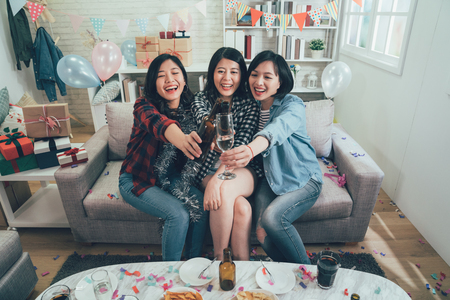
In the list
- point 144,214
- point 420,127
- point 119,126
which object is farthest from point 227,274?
point 420,127

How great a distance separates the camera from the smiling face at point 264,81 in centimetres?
156

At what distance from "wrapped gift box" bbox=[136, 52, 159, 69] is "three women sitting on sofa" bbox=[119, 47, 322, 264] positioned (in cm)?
192

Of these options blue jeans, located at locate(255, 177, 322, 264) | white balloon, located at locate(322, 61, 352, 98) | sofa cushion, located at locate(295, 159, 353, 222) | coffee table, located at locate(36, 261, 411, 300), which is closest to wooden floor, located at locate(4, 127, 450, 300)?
sofa cushion, located at locate(295, 159, 353, 222)

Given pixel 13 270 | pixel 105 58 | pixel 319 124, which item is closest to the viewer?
pixel 13 270

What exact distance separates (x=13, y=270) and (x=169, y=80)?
118 centimetres

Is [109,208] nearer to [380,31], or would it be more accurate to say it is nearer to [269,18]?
[269,18]

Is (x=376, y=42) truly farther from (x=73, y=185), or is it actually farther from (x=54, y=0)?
(x=54, y=0)

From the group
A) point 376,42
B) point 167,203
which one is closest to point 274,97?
point 167,203

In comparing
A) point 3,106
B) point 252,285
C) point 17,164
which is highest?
point 3,106

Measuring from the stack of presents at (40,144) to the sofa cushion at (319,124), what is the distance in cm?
146

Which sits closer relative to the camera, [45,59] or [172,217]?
[172,217]

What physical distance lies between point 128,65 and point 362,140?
291cm

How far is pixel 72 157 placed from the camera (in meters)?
1.75

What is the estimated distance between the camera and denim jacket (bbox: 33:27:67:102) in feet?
11.1
